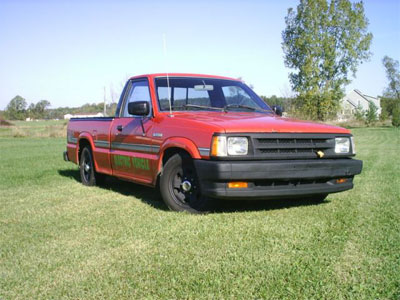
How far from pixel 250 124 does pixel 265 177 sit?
60cm

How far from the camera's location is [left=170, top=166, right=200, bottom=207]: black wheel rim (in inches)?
198

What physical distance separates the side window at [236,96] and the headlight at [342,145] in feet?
4.58

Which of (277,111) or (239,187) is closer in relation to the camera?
(239,187)

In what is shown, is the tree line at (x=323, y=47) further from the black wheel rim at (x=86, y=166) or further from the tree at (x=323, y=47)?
the black wheel rim at (x=86, y=166)

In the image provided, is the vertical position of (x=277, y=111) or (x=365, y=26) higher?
(x=365, y=26)

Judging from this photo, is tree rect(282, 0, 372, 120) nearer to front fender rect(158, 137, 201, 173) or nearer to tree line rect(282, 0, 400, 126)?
tree line rect(282, 0, 400, 126)

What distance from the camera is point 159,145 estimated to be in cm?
543

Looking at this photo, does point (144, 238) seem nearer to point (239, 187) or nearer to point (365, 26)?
point (239, 187)

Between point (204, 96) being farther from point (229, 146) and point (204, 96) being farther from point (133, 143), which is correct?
point (229, 146)

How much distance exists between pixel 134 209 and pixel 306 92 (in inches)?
1622

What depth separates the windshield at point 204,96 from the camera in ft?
19.4

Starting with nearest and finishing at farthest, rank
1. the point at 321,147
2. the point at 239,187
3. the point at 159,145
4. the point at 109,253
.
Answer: the point at 109,253 < the point at 239,187 < the point at 321,147 < the point at 159,145

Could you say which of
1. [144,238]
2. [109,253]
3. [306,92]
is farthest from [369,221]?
[306,92]

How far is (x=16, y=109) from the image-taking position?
134500 mm
